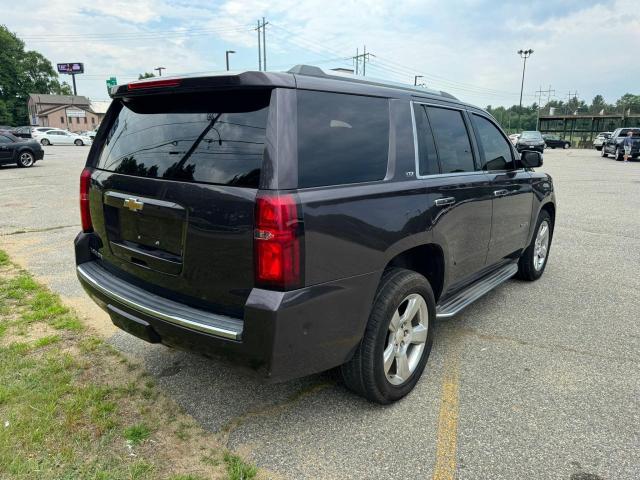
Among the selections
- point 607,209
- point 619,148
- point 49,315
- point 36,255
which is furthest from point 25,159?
point 619,148

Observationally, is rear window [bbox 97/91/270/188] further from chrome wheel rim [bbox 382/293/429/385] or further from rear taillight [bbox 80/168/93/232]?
chrome wheel rim [bbox 382/293/429/385]

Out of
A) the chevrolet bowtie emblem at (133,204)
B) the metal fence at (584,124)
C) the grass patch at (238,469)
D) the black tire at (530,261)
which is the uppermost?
the metal fence at (584,124)

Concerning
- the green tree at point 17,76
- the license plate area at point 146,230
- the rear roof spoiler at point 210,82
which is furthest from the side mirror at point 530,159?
A: the green tree at point 17,76

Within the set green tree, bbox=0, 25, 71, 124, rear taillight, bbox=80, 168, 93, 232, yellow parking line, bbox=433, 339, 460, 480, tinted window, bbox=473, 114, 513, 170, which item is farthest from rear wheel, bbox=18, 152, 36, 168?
green tree, bbox=0, 25, 71, 124

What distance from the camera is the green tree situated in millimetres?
83062

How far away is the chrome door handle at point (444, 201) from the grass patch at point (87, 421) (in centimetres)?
199

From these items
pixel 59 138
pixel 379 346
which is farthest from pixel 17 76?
pixel 379 346

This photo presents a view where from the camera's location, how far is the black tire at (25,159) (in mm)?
18562

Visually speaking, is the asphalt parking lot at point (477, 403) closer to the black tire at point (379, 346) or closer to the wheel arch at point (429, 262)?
the black tire at point (379, 346)

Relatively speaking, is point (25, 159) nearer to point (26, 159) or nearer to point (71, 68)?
point (26, 159)

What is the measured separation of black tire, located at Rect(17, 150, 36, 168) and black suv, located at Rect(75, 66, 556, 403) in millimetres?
18494

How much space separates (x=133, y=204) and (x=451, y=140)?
2385mm

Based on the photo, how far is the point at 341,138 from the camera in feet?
8.43

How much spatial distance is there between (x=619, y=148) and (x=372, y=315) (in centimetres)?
3024
